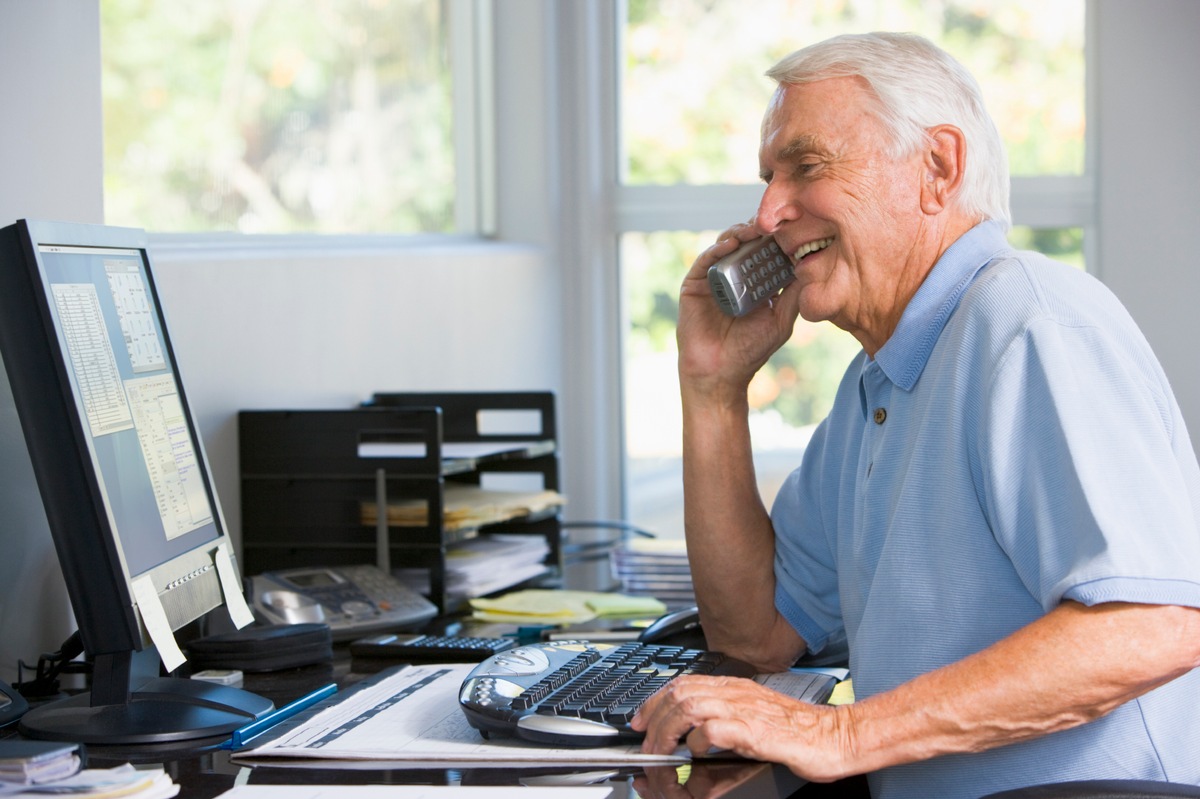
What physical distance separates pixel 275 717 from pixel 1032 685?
2.30ft

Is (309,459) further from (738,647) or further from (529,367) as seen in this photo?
(529,367)

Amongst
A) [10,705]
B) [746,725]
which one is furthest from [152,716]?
[746,725]

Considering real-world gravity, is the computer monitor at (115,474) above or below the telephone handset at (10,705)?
above

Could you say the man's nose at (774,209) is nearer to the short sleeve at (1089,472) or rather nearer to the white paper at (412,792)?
the short sleeve at (1089,472)

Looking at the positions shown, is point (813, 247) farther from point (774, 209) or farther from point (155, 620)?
point (155, 620)

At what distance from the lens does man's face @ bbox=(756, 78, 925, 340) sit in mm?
1403

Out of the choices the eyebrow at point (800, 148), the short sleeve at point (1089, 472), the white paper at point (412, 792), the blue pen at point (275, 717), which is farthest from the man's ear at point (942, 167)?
the blue pen at point (275, 717)

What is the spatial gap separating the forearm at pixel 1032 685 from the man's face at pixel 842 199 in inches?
18.5

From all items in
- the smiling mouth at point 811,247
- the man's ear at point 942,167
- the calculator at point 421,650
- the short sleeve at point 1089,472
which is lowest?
the calculator at point 421,650

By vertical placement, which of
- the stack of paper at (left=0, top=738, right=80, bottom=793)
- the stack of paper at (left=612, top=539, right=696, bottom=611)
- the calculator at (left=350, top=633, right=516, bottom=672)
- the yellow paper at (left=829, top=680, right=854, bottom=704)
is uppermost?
the stack of paper at (left=0, top=738, right=80, bottom=793)

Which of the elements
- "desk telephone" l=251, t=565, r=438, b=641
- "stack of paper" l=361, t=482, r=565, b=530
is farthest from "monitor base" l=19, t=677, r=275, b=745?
"stack of paper" l=361, t=482, r=565, b=530

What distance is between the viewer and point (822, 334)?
318cm

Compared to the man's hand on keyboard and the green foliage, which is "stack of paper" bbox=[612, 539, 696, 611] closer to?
the green foliage

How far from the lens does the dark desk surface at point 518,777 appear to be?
42.0 inches
